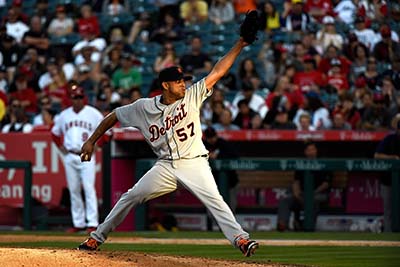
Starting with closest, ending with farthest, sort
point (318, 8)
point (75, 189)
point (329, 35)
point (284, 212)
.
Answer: point (75, 189) → point (284, 212) → point (329, 35) → point (318, 8)

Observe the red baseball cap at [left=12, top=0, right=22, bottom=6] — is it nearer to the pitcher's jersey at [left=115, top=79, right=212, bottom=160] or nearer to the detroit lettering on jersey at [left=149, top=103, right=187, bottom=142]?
the pitcher's jersey at [left=115, top=79, right=212, bottom=160]

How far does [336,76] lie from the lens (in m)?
15.3

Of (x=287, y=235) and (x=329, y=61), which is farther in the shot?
(x=329, y=61)

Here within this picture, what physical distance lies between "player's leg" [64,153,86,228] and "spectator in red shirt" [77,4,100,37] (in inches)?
194

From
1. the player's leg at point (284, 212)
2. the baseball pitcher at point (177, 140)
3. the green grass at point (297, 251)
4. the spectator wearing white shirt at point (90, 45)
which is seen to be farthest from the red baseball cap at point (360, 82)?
the baseball pitcher at point (177, 140)

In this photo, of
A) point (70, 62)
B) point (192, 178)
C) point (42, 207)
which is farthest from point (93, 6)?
point (192, 178)

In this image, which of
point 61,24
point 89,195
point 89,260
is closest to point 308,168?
point 89,195

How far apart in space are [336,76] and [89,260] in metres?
8.07

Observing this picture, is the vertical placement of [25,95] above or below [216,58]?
below

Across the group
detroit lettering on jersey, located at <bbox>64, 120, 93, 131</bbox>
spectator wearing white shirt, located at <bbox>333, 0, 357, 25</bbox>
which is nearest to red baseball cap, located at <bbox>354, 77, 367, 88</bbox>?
spectator wearing white shirt, located at <bbox>333, 0, 357, 25</bbox>

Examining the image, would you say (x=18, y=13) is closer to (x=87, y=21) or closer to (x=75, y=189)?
(x=87, y=21)

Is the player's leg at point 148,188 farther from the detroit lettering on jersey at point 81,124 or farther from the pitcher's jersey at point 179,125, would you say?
the detroit lettering on jersey at point 81,124

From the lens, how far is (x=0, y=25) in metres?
19.3

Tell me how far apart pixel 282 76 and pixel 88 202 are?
3.85m
